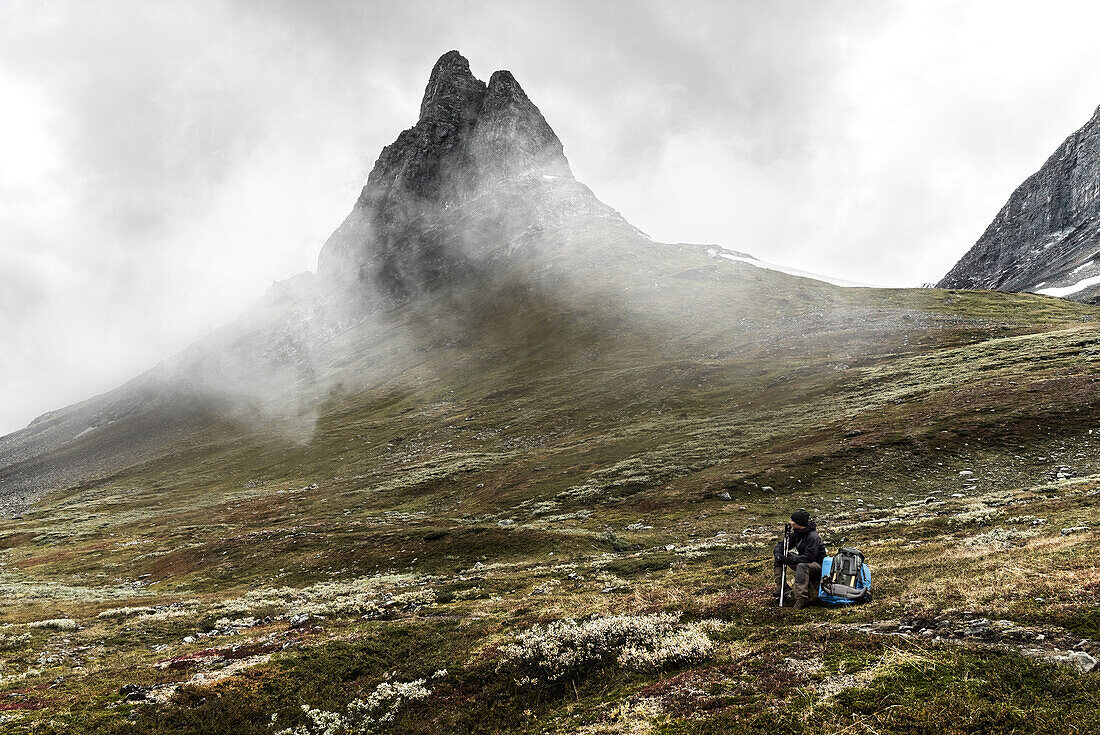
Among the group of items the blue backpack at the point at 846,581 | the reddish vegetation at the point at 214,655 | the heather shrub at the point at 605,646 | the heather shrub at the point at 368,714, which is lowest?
the reddish vegetation at the point at 214,655

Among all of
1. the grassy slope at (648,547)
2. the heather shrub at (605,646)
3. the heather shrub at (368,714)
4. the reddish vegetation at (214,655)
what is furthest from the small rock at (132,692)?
the heather shrub at (605,646)

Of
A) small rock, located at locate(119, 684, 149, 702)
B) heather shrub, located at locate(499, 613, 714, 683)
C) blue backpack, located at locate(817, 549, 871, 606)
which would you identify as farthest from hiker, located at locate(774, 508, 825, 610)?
small rock, located at locate(119, 684, 149, 702)

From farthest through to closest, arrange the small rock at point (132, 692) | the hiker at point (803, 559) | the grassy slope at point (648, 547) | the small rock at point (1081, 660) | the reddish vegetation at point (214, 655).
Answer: the reddish vegetation at point (214, 655), the hiker at point (803, 559), the small rock at point (132, 692), the grassy slope at point (648, 547), the small rock at point (1081, 660)

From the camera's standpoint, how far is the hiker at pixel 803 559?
16.2 meters

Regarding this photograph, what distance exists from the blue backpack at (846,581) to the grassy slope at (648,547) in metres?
0.78

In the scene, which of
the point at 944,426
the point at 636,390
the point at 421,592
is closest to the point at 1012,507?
the point at 944,426

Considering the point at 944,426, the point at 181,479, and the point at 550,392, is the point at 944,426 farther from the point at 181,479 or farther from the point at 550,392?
the point at 181,479

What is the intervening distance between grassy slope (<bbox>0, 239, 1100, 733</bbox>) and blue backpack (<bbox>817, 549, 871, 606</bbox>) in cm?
78

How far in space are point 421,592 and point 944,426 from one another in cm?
4827

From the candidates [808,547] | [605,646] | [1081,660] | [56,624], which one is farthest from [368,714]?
[56,624]

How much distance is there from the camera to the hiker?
636 inches

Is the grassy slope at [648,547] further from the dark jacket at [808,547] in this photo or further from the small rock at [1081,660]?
the dark jacket at [808,547]

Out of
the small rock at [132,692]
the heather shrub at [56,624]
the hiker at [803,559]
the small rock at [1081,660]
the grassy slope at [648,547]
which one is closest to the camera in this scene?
the small rock at [1081,660]

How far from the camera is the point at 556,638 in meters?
16.2
